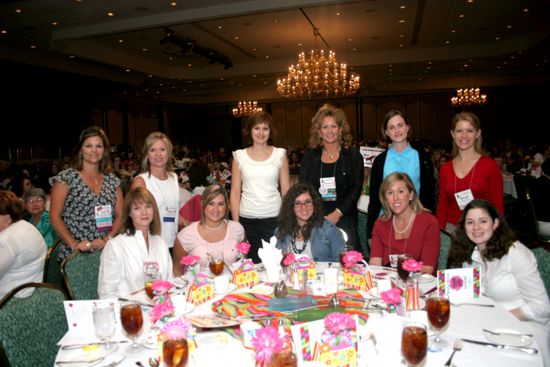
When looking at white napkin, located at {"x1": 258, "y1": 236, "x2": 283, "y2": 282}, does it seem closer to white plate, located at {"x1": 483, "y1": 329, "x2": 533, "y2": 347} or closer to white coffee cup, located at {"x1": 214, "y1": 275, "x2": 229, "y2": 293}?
white coffee cup, located at {"x1": 214, "y1": 275, "x2": 229, "y2": 293}

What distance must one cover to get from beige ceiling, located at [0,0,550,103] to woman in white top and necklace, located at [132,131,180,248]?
17.4ft

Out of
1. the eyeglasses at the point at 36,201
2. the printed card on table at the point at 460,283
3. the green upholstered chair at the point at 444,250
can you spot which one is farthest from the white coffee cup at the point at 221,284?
the eyeglasses at the point at 36,201

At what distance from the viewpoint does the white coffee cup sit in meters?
2.17

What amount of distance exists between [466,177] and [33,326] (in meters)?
2.80

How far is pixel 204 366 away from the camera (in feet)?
4.72

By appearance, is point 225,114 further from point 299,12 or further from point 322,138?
point 322,138

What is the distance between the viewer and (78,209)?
324 centimetres

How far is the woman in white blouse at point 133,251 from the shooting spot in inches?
95.3

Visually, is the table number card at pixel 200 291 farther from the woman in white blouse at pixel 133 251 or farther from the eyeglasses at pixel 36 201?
the eyeglasses at pixel 36 201

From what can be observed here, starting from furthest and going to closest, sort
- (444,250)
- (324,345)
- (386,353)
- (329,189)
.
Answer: (329,189) < (444,250) < (386,353) < (324,345)

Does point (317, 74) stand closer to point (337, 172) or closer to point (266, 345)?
point (337, 172)

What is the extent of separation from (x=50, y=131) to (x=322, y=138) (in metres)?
12.0

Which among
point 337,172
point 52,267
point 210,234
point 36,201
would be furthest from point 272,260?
point 36,201

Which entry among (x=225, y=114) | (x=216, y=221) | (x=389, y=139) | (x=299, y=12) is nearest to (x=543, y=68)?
(x=299, y=12)
